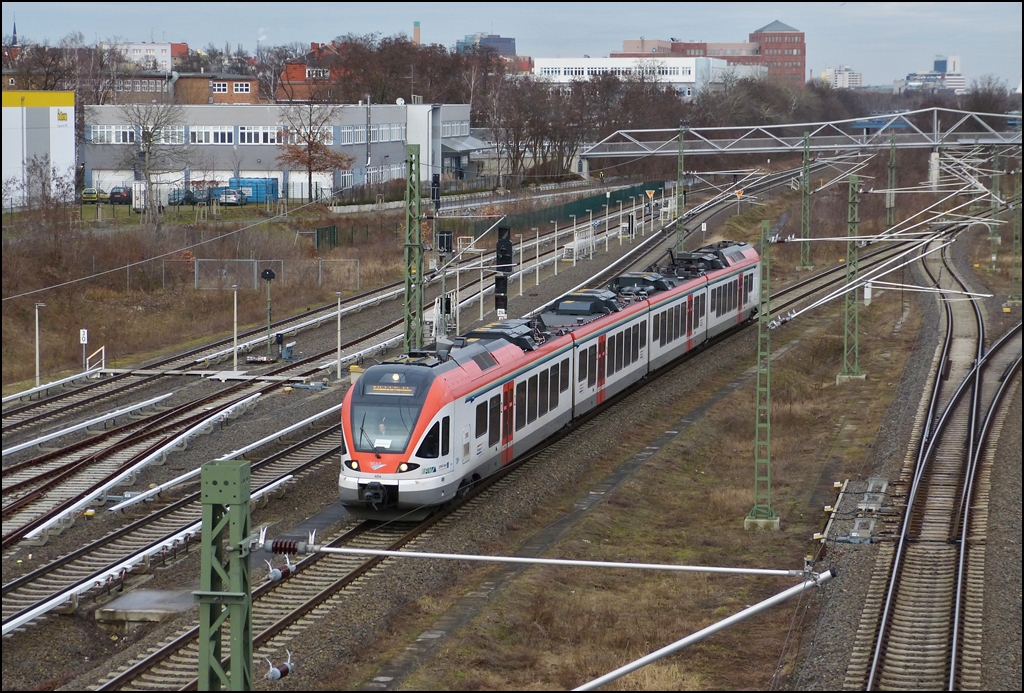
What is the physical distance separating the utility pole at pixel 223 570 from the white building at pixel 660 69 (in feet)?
449

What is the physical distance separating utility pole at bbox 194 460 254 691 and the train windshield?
28.1 feet

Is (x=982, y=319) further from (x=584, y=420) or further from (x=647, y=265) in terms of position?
(x=584, y=420)

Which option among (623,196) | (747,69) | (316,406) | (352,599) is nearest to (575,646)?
(352,599)

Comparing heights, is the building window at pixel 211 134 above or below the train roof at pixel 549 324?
above

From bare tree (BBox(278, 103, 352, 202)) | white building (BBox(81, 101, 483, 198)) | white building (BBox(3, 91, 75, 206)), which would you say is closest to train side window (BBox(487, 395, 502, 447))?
white building (BBox(3, 91, 75, 206))

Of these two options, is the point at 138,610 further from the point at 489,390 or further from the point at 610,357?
the point at 610,357

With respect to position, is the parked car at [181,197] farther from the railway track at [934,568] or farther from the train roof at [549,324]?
the railway track at [934,568]

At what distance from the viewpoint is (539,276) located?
2112 inches

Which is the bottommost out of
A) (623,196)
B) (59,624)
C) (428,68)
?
(59,624)

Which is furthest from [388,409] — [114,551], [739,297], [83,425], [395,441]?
[739,297]

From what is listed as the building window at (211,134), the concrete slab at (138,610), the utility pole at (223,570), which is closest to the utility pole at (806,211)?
the building window at (211,134)

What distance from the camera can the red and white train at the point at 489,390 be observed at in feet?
64.7

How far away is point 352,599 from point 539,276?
37.3m

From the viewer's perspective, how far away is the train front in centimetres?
1961
